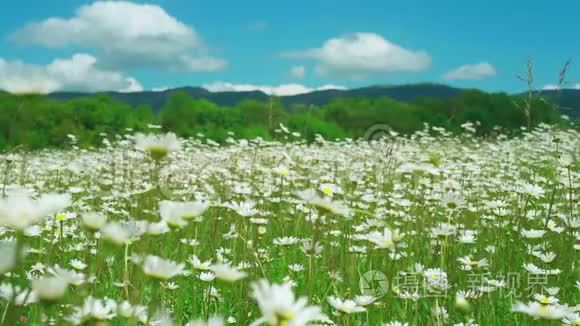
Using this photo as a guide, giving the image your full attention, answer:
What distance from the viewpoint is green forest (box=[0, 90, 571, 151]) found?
67.5 ft

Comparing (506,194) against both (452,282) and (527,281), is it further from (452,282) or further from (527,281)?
(452,282)

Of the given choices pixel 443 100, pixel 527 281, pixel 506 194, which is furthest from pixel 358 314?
pixel 443 100

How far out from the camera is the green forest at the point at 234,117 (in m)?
20.6

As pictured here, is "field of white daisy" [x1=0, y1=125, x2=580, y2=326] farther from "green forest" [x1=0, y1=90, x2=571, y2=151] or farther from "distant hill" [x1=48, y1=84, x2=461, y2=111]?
"distant hill" [x1=48, y1=84, x2=461, y2=111]

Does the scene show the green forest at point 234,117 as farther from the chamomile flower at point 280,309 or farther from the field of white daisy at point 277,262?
the chamomile flower at point 280,309

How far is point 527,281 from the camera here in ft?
10.8

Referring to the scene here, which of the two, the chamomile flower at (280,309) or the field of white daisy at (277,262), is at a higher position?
the chamomile flower at (280,309)

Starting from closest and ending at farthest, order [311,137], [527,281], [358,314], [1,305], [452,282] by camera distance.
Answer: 1. [1,305]
2. [358,314]
3. [452,282]
4. [527,281]
5. [311,137]

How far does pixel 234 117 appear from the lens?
960 inches


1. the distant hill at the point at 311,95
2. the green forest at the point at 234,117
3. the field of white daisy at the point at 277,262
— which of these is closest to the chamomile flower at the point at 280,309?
the field of white daisy at the point at 277,262

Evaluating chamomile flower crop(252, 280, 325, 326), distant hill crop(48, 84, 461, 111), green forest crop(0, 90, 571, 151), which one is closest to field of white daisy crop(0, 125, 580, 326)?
chamomile flower crop(252, 280, 325, 326)

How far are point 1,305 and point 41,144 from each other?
20486 mm

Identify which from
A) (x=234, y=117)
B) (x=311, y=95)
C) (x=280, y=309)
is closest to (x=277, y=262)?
(x=280, y=309)

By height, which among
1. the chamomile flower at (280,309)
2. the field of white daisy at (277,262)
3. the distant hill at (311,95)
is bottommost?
the field of white daisy at (277,262)
